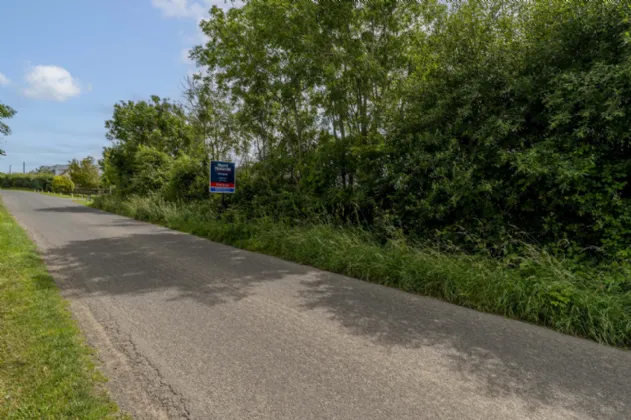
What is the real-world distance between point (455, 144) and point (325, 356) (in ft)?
17.0

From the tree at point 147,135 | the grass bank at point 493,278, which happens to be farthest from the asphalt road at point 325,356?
the tree at point 147,135

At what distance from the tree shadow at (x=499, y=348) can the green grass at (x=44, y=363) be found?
2.53 meters

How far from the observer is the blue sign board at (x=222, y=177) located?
1193cm

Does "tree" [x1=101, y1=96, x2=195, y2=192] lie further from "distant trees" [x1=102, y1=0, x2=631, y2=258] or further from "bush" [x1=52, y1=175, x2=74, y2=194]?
"bush" [x1=52, y1=175, x2=74, y2=194]

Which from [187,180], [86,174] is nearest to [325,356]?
[187,180]

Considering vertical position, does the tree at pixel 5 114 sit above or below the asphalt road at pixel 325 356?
above

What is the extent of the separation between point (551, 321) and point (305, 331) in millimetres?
2964

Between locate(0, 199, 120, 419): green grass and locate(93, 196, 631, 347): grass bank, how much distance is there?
4291 millimetres

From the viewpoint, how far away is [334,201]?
945cm

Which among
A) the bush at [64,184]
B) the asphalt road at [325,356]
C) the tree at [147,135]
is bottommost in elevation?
the asphalt road at [325,356]

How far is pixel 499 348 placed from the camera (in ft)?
12.2

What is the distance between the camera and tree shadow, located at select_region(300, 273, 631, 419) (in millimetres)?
2916

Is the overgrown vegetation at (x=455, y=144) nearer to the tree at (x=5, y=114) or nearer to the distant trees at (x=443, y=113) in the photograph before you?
the distant trees at (x=443, y=113)

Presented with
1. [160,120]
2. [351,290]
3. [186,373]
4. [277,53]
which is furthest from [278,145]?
[160,120]
